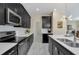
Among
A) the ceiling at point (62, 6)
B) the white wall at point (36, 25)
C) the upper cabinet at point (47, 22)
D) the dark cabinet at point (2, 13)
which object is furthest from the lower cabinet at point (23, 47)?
the white wall at point (36, 25)

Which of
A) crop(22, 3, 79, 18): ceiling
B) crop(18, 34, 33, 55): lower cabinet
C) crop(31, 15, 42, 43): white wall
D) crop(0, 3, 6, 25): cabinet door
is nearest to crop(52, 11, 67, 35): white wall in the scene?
crop(22, 3, 79, 18): ceiling

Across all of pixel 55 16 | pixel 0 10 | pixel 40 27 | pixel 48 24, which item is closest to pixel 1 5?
pixel 0 10

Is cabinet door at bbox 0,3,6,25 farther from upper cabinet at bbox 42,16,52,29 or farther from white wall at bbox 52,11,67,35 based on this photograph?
upper cabinet at bbox 42,16,52,29

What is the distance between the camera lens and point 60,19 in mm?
7285

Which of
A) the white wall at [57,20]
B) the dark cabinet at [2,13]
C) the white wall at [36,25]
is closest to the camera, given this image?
the dark cabinet at [2,13]

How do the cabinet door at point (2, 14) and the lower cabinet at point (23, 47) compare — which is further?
the lower cabinet at point (23, 47)

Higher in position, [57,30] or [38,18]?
[38,18]

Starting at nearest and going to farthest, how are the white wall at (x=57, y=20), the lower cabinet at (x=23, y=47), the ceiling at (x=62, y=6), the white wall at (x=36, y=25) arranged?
the lower cabinet at (x=23, y=47) < the ceiling at (x=62, y=6) < the white wall at (x=57, y=20) < the white wall at (x=36, y=25)

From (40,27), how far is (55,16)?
248 cm

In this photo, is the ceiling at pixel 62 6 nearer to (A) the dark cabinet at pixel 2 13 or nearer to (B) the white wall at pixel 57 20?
(B) the white wall at pixel 57 20

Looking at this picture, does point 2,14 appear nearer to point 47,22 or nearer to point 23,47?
point 23,47

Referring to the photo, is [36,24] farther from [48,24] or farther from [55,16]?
[55,16]
